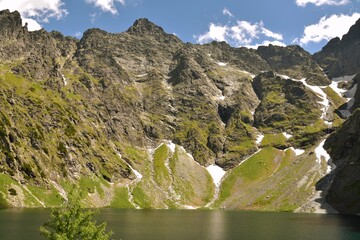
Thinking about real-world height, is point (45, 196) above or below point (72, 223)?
below

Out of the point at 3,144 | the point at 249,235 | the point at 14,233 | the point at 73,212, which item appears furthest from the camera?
the point at 3,144

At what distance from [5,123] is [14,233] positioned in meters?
124

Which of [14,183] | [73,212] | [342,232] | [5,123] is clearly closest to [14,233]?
[73,212]

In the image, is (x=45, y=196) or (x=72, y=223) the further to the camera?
(x=45, y=196)

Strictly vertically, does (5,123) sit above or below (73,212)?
above

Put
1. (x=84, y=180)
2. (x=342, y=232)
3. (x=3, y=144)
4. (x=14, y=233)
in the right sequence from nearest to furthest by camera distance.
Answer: (x=14, y=233) → (x=342, y=232) → (x=3, y=144) → (x=84, y=180)

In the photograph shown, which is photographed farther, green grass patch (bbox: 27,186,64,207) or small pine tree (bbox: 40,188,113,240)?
green grass patch (bbox: 27,186,64,207)

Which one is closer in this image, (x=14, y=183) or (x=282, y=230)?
(x=282, y=230)

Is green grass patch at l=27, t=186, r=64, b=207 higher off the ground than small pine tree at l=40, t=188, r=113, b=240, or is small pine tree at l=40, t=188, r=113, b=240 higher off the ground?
small pine tree at l=40, t=188, r=113, b=240

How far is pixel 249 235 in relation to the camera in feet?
280

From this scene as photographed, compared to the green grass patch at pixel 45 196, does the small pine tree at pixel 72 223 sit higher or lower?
higher

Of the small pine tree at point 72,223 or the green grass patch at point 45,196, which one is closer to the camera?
the small pine tree at point 72,223

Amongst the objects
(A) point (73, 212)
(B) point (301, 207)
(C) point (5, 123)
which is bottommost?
(B) point (301, 207)

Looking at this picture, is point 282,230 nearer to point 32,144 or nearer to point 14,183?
point 14,183
